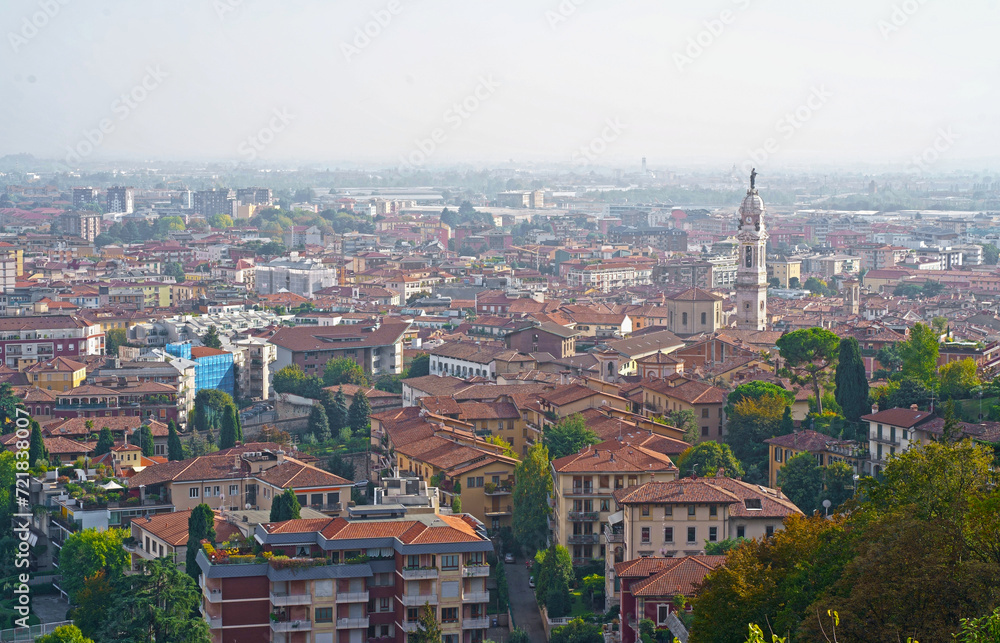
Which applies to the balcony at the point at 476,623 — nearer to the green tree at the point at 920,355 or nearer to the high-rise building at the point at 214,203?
the green tree at the point at 920,355

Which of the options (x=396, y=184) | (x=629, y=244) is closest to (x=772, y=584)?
(x=629, y=244)

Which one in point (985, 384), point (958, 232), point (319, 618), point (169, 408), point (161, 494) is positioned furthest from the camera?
point (958, 232)

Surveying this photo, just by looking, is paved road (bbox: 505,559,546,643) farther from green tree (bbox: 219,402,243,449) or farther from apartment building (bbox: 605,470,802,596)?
green tree (bbox: 219,402,243,449)

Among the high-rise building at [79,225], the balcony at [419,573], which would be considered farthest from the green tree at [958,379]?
the high-rise building at [79,225]

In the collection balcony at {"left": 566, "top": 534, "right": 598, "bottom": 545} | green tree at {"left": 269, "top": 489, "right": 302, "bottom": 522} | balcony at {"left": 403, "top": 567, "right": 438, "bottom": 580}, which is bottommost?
balcony at {"left": 566, "top": 534, "right": 598, "bottom": 545}

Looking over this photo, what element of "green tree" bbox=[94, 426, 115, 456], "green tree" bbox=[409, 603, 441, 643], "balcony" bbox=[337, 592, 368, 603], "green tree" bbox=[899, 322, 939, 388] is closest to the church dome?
"green tree" bbox=[899, 322, 939, 388]

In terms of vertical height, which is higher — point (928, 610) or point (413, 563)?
point (928, 610)

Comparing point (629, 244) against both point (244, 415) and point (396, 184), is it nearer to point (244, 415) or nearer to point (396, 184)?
point (244, 415)
